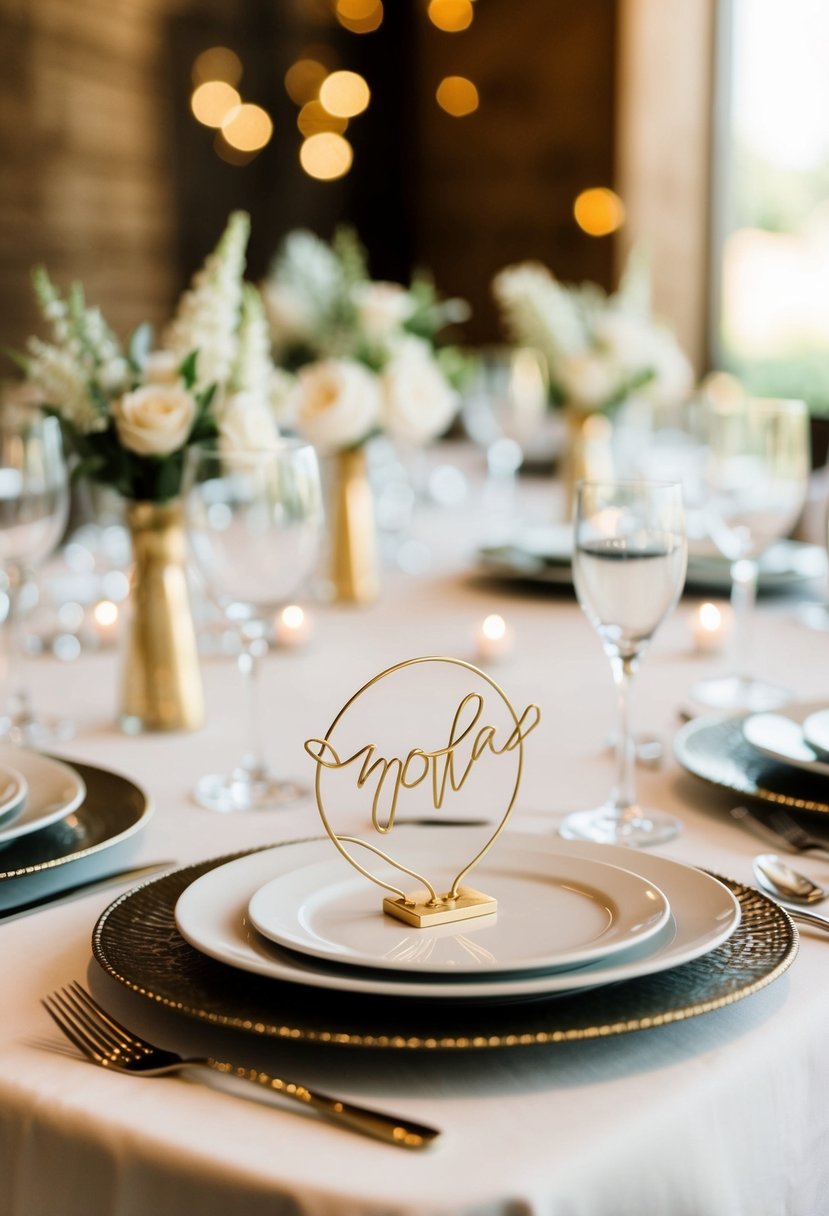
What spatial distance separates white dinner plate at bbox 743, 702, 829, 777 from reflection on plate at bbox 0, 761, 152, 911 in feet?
1.54

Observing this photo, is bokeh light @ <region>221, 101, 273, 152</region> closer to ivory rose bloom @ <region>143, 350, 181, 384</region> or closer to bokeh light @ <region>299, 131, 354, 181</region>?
bokeh light @ <region>299, 131, 354, 181</region>

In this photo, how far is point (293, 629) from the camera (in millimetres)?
1703

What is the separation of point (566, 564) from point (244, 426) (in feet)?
2.34

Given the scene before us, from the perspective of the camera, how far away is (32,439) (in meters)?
1.38

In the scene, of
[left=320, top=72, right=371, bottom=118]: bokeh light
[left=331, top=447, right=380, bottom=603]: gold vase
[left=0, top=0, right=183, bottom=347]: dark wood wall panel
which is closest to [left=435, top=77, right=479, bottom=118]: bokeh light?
[left=320, top=72, right=371, bottom=118]: bokeh light

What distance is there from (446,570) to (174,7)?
3424 mm

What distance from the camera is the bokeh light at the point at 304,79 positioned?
530 centimetres

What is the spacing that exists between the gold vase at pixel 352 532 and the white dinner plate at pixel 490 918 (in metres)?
1.13

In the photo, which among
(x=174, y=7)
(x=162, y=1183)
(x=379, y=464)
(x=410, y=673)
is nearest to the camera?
(x=162, y=1183)

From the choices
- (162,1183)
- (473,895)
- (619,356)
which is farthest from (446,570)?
(162,1183)

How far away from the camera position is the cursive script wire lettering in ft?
2.56

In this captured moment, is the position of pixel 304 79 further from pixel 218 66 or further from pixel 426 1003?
pixel 426 1003

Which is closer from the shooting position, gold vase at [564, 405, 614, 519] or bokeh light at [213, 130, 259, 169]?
gold vase at [564, 405, 614, 519]

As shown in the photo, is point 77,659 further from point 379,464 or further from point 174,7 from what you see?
point 174,7
